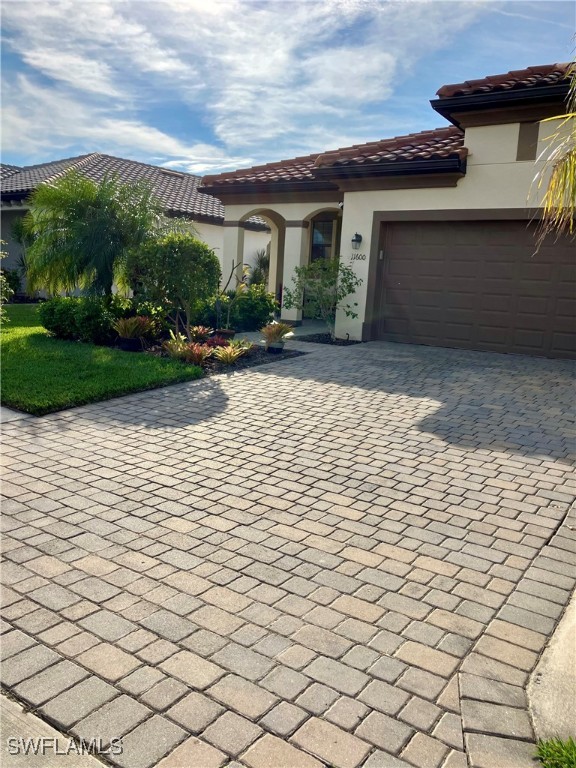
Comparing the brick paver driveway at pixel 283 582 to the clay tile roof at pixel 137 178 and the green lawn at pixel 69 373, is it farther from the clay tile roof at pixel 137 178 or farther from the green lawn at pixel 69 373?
the clay tile roof at pixel 137 178

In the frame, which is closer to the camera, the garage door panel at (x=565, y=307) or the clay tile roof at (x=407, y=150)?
the garage door panel at (x=565, y=307)

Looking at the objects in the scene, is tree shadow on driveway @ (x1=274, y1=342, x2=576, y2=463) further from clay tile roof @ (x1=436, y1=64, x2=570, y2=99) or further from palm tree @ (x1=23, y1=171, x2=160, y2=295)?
clay tile roof @ (x1=436, y1=64, x2=570, y2=99)

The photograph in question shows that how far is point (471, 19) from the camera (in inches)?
290

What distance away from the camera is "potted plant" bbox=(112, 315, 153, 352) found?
1120 centimetres

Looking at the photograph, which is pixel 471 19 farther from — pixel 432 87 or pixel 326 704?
pixel 326 704

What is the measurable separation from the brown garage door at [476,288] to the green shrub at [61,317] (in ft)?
22.1

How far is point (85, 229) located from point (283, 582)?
10399mm

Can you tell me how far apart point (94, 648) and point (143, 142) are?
1638 cm

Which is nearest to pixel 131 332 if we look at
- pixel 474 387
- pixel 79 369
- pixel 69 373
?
pixel 79 369

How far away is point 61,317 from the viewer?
11.8 m

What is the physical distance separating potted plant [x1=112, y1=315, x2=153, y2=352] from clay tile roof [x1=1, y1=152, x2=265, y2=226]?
10.6 m

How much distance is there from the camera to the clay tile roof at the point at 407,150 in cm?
1219

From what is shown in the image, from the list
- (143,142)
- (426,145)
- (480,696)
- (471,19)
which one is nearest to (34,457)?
(480,696)

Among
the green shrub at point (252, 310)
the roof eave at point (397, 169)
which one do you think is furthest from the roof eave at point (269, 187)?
the green shrub at point (252, 310)
